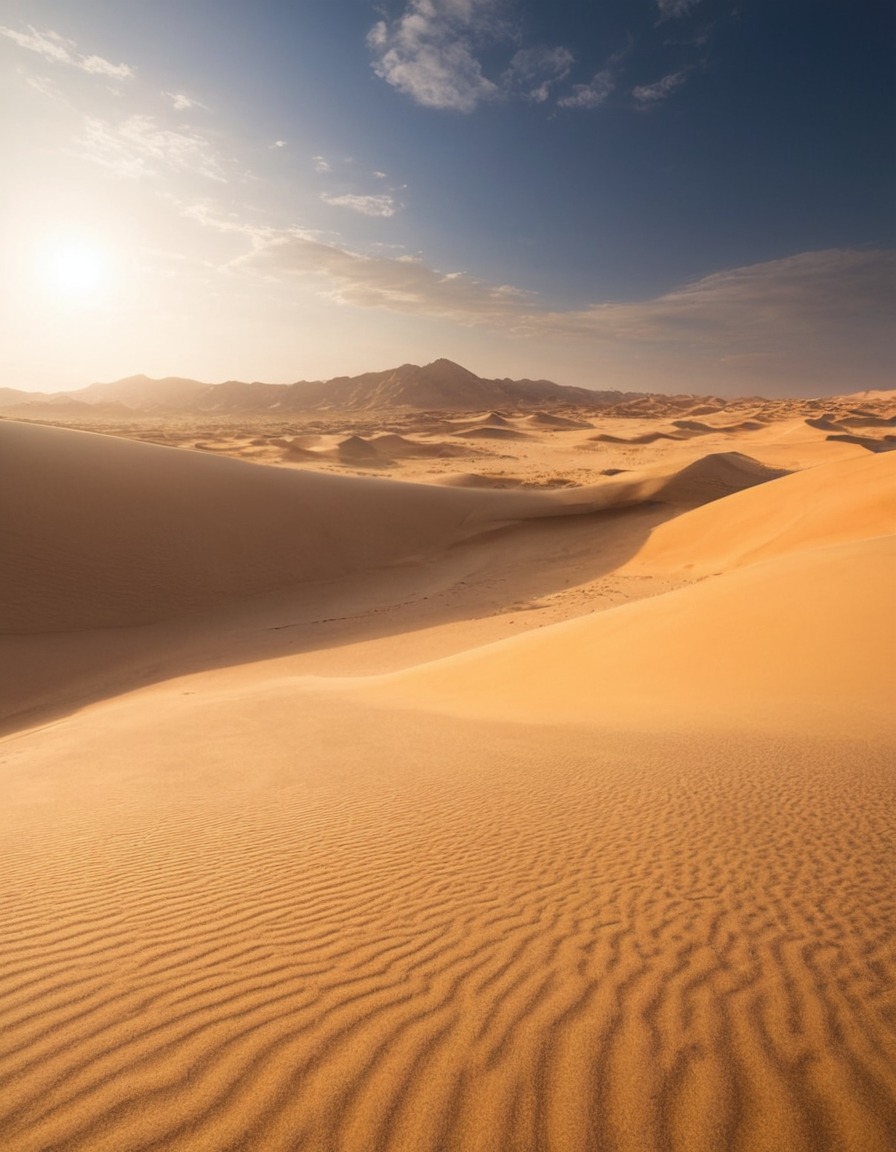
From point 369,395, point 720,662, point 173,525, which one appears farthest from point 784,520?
point 369,395

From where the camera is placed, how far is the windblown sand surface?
69.4 inches

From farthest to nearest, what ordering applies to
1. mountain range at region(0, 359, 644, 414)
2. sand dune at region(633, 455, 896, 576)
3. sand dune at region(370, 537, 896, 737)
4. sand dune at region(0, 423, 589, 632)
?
mountain range at region(0, 359, 644, 414)
sand dune at region(0, 423, 589, 632)
sand dune at region(633, 455, 896, 576)
sand dune at region(370, 537, 896, 737)

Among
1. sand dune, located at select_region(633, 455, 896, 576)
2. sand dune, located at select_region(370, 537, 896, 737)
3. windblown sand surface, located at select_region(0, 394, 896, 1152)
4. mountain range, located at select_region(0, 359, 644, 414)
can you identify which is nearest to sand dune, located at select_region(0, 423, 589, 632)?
windblown sand surface, located at select_region(0, 394, 896, 1152)

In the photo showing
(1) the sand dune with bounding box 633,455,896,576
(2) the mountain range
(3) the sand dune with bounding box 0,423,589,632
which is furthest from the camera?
(2) the mountain range

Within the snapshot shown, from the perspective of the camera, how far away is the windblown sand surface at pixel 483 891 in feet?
5.78

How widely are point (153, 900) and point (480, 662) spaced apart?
283 inches

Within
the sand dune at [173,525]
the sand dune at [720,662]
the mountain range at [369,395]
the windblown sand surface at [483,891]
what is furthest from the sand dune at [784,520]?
the mountain range at [369,395]

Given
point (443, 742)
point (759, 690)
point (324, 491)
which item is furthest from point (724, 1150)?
point (324, 491)

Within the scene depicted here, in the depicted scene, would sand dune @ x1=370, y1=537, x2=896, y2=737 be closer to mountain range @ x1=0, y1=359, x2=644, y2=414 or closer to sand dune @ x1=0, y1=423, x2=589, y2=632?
sand dune @ x1=0, y1=423, x2=589, y2=632

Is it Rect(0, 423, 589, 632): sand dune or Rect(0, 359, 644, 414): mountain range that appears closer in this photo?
Rect(0, 423, 589, 632): sand dune

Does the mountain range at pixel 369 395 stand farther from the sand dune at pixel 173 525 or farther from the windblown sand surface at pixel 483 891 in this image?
the windblown sand surface at pixel 483 891

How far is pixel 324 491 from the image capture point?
24.1m

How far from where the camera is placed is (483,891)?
2.90 meters

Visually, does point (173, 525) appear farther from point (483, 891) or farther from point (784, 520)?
point (483, 891)
